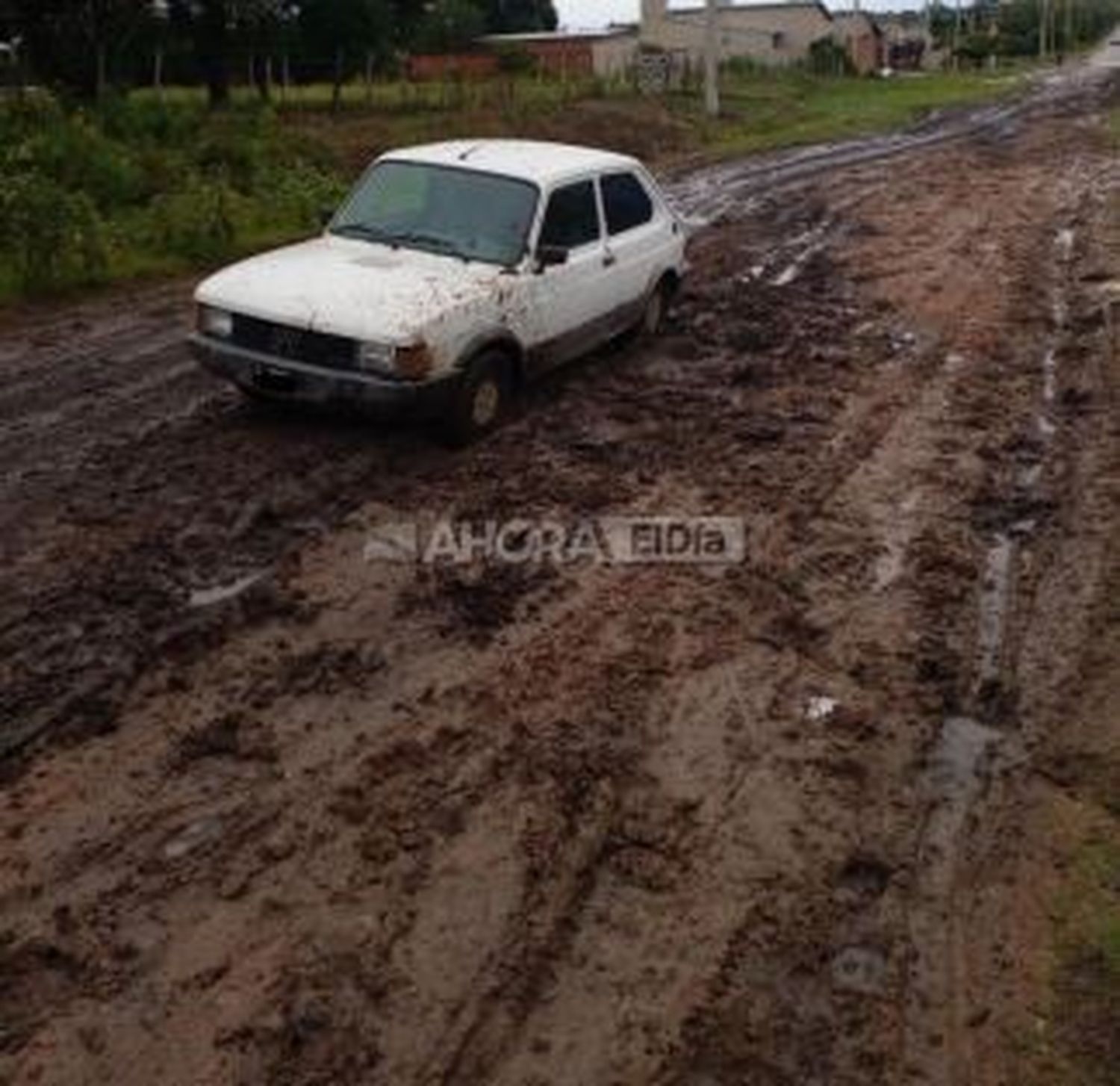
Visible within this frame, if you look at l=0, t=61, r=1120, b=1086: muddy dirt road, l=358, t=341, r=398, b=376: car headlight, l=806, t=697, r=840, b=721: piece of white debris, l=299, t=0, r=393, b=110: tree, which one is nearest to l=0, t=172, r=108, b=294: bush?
l=0, t=61, r=1120, b=1086: muddy dirt road

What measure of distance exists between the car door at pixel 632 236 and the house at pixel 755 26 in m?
71.4

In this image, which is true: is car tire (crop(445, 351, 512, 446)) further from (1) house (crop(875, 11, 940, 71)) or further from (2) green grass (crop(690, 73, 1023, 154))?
(1) house (crop(875, 11, 940, 71))

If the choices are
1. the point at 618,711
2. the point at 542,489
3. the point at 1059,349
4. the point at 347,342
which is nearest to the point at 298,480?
the point at 347,342

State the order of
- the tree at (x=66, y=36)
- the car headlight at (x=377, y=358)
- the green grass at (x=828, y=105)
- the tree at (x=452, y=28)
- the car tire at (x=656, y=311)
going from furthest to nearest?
the tree at (x=452, y=28) → the green grass at (x=828, y=105) → the tree at (x=66, y=36) → the car tire at (x=656, y=311) → the car headlight at (x=377, y=358)

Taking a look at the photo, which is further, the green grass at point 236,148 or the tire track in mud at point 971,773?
the green grass at point 236,148

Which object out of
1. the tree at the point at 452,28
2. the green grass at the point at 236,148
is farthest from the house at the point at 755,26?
the green grass at the point at 236,148

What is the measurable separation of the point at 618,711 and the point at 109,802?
2.12m

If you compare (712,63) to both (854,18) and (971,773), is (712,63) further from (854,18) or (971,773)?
(854,18)

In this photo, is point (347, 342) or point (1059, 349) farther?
point (1059, 349)

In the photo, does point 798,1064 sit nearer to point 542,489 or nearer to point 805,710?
point 805,710

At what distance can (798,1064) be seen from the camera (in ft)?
15.2

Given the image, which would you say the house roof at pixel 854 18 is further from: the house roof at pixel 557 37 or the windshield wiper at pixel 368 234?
the windshield wiper at pixel 368 234

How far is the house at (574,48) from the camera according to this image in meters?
63.6

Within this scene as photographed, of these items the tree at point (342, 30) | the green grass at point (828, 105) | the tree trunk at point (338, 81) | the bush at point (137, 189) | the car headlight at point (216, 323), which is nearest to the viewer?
the car headlight at point (216, 323)
